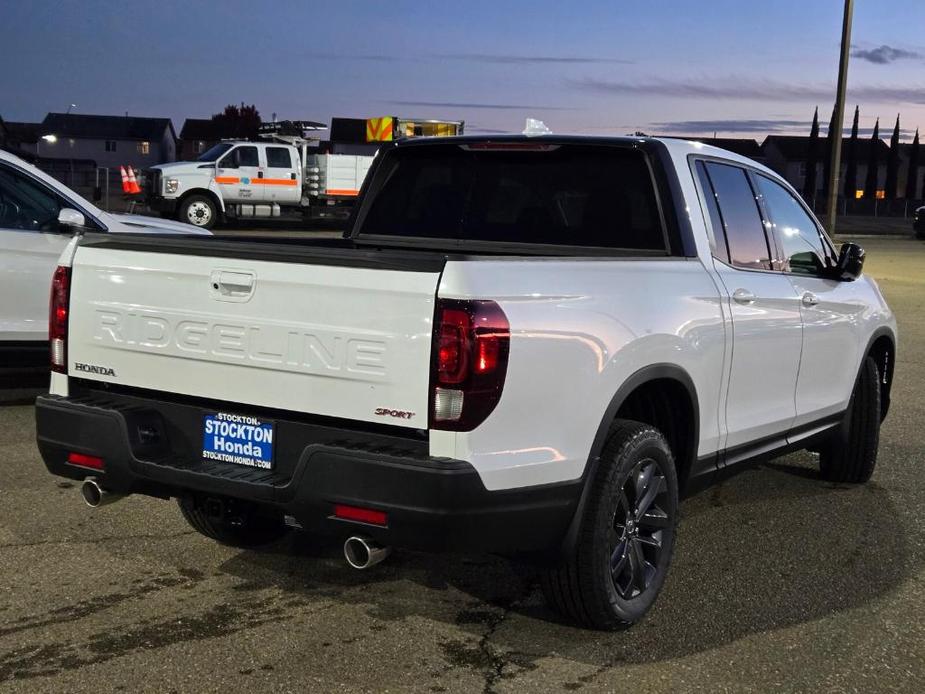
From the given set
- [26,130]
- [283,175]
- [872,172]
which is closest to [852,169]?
[872,172]

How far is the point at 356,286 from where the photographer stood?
12.2 feet

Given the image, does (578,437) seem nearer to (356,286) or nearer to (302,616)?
(356,286)

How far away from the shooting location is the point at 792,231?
5965mm

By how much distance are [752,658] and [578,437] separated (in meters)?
1.02

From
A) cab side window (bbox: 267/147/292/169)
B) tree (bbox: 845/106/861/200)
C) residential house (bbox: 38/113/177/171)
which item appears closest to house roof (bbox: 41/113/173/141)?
residential house (bbox: 38/113/177/171)

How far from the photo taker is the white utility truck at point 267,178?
2884cm

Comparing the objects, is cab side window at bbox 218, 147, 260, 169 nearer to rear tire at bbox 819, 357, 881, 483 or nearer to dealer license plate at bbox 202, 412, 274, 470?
rear tire at bbox 819, 357, 881, 483

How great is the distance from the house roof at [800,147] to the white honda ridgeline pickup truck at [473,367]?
11157 cm

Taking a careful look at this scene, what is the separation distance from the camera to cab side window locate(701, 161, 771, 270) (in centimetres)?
524

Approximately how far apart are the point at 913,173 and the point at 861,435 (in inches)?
4408

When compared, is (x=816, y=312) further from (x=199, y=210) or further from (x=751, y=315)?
(x=199, y=210)

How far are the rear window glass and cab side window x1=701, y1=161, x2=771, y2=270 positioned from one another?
0.37 m

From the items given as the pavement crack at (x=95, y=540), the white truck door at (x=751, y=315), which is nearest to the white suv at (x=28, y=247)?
the pavement crack at (x=95, y=540)

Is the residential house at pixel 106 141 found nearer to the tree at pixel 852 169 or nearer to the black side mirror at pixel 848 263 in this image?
the tree at pixel 852 169
